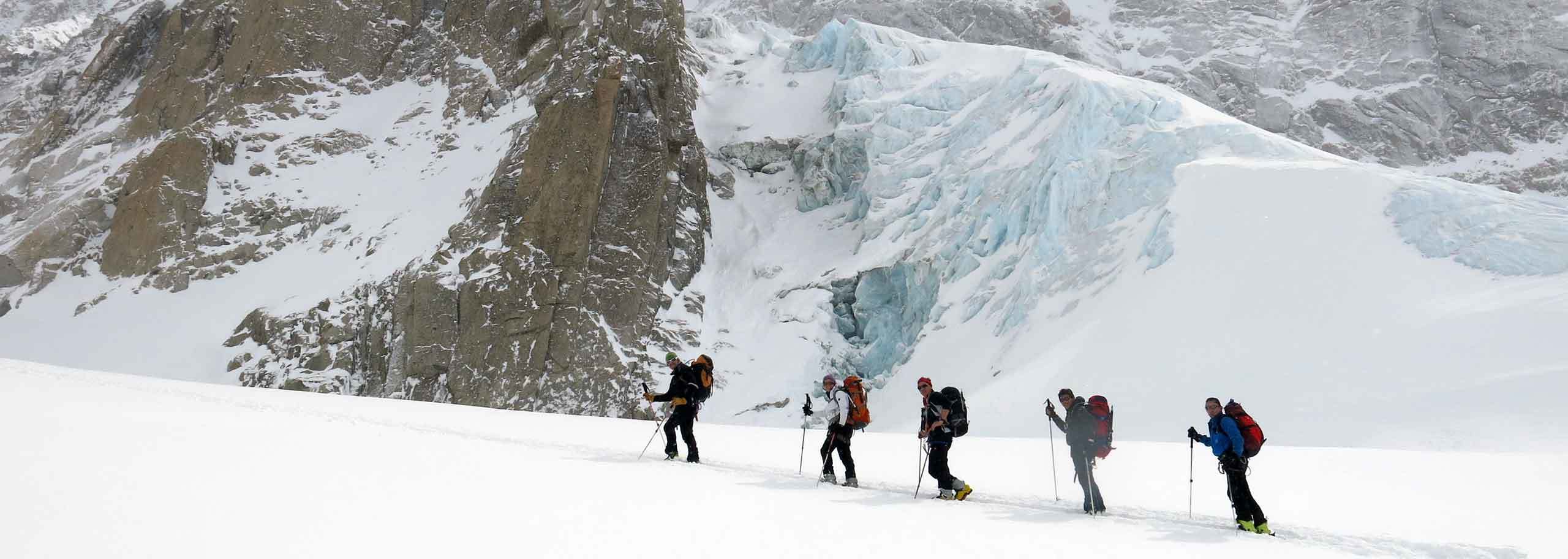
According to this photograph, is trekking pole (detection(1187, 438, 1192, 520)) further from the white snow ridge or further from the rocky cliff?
the rocky cliff

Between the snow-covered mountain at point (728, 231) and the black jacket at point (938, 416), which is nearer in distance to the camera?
the black jacket at point (938, 416)

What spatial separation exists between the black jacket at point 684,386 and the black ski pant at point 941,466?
3335 millimetres

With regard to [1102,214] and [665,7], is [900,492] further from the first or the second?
[665,7]

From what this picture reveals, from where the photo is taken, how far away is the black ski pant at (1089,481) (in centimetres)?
881

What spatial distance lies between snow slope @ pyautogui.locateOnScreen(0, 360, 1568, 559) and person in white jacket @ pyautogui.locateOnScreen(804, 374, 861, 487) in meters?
0.36

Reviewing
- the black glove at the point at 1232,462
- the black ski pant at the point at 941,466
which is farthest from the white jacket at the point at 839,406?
the black glove at the point at 1232,462

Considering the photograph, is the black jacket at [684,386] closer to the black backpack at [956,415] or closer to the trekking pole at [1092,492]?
the black backpack at [956,415]

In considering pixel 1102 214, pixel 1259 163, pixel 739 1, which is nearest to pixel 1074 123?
pixel 1102 214

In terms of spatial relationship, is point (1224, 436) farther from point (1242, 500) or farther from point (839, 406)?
point (839, 406)

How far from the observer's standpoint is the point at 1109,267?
2742 centimetres

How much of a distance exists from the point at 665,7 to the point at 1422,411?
4148 cm

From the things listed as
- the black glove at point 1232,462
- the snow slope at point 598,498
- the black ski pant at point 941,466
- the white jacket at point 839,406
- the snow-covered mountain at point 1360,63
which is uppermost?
the snow-covered mountain at point 1360,63

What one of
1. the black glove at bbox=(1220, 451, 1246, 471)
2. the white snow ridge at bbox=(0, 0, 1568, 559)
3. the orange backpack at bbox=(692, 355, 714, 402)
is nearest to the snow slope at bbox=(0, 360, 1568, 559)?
the white snow ridge at bbox=(0, 0, 1568, 559)

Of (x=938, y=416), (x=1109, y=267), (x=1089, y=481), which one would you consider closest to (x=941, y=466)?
(x=938, y=416)
